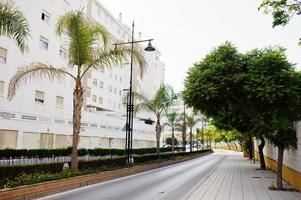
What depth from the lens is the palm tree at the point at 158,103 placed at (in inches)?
1245

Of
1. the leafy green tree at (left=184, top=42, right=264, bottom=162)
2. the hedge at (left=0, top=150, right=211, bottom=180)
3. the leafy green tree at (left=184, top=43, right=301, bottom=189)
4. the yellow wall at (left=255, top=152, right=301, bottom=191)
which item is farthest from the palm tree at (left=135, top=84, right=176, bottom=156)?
the yellow wall at (left=255, top=152, right=301, bottom=191)

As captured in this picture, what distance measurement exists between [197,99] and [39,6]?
21731 millimetres

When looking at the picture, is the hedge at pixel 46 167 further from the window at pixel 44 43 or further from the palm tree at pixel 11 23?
the window at pixel 44 43

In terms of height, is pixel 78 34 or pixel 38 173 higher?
pixel 78 34

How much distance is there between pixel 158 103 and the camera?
108 ft

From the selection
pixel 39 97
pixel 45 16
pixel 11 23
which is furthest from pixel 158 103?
pixel 11 23

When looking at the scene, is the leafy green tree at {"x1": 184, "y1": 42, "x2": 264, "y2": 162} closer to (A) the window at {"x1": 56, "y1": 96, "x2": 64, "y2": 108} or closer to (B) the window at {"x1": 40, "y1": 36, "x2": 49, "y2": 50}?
(B) the window at {"x1": 40, "y1": 36, "x2": 49, "y2": 50}

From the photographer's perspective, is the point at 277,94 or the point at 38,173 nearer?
the point at 277,94

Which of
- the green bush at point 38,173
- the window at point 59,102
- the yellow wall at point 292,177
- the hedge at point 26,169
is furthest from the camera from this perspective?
the window at point 59,102

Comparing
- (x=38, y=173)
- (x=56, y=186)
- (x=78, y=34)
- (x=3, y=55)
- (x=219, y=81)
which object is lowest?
(x=56, y=186)

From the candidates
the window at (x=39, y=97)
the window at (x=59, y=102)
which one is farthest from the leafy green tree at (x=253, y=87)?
the window at (x=59, y=102)

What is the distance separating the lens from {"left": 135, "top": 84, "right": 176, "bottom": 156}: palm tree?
31.6m

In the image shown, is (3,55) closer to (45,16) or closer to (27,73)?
(45,16)

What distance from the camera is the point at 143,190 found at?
554 inches
